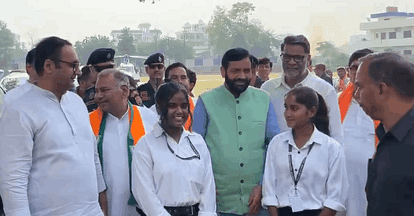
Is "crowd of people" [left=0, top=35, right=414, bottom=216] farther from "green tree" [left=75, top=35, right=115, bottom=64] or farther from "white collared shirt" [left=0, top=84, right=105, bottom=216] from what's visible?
"green tree" [left=75, top=35, right=115, bottom=64]

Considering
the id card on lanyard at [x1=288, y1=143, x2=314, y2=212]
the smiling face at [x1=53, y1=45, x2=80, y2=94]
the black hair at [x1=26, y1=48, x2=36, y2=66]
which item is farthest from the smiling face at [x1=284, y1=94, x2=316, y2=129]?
the black hair at [x1=26, y1=48, x2=36, y2=66]

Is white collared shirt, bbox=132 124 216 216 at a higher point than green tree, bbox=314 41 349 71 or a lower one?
higher

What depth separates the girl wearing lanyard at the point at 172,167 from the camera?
372cm

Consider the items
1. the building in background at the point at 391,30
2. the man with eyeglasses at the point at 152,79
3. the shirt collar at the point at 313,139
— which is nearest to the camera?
the shirt collar at the point at 313,139

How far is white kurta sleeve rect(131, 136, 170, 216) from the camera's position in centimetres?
366

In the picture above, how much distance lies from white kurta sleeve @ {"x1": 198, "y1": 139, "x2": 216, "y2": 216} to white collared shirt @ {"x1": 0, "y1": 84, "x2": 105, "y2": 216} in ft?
2.45

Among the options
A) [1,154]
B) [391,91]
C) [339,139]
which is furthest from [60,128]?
[339,139]

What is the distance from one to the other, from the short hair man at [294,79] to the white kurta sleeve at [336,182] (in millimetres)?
692

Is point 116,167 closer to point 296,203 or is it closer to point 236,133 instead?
point 236,133

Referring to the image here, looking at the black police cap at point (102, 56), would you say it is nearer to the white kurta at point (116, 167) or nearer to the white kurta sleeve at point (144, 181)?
the white kurta at point (116, 167)

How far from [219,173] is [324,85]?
133cm

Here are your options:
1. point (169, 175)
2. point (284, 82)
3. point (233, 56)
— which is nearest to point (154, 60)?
point (284, 82)

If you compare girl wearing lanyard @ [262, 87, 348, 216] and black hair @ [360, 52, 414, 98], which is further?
girl wearing lanyard @ [262, 87, 348, 216]

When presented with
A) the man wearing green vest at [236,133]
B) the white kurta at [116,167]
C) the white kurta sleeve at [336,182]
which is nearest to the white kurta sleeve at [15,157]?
the white kurta at [116,167]
